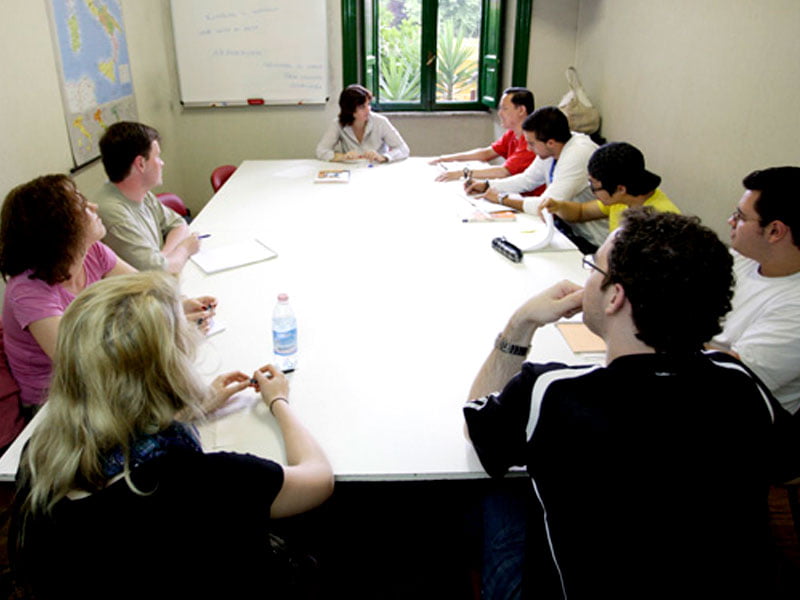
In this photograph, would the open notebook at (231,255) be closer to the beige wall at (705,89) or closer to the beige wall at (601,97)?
the beige wall at (601,97)

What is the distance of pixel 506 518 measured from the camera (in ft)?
4.46

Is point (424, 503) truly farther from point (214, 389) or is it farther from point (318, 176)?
point (318, 176)

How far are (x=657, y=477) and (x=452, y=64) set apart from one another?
511 centimetres

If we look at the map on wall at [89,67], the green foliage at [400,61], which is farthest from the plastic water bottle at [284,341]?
the green foliage at [400,61]

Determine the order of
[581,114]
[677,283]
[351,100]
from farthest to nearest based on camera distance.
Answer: [581,114] < [351,100] < [677,283]

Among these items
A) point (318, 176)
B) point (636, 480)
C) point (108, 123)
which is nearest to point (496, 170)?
point (318, 176)

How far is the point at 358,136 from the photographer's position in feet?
14.1

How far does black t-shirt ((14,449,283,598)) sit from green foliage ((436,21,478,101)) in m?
5.04

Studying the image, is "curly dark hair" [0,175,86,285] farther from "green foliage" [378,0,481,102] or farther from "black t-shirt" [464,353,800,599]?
"green foliage" [378,0,481,102]

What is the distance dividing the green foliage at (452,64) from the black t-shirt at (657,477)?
491 cm

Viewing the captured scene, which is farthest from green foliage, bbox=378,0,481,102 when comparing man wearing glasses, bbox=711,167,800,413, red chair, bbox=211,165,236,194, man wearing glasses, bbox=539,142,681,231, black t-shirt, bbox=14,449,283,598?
black t-shirt, bbox=14,449,283,598

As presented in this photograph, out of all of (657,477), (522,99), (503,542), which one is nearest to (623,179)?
(522,99)

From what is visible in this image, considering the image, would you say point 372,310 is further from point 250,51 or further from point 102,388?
point 250,51

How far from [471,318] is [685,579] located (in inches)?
44.7
